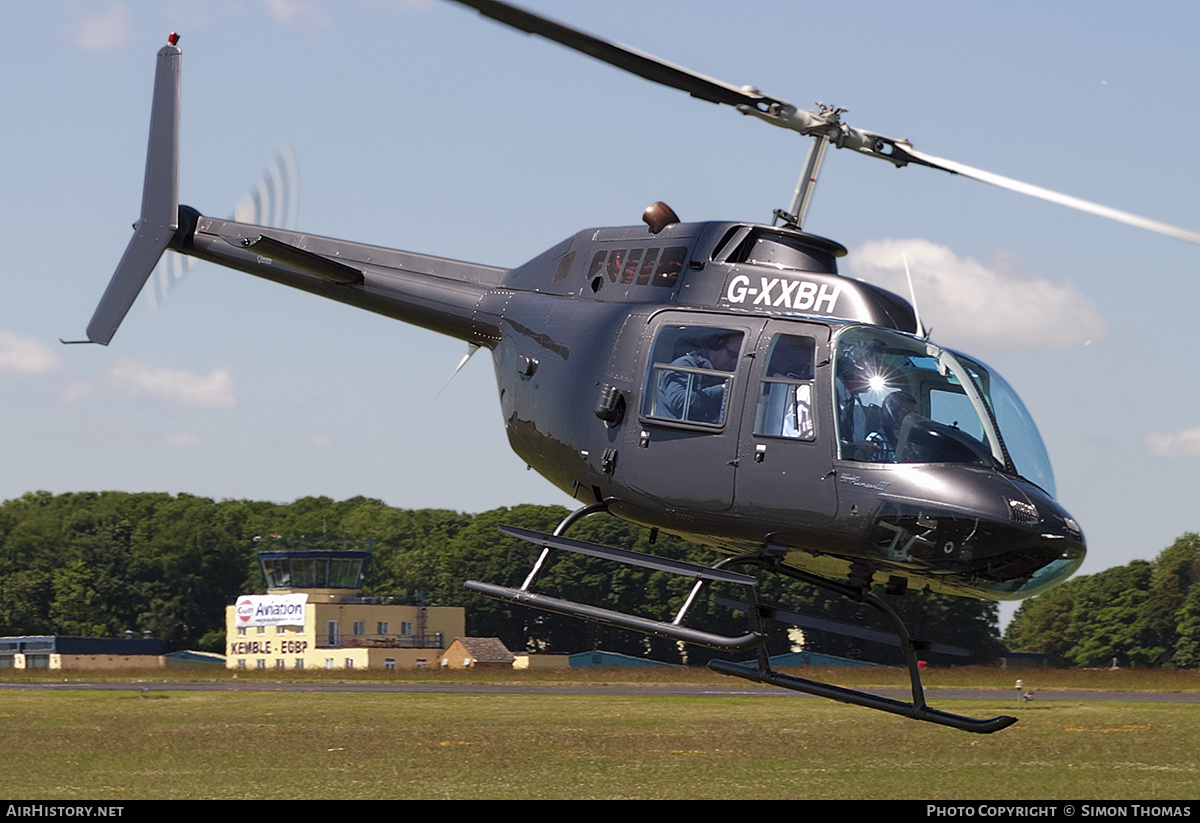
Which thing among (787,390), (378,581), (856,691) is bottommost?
(378,581)

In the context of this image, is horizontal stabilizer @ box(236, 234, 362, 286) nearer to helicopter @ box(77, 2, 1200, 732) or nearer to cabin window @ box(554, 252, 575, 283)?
helicopter @ box(77, 2, 1200, 732)

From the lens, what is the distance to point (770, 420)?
13.0 m

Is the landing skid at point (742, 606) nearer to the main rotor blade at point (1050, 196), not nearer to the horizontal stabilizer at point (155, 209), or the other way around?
the main rotor blade at point (1050, 196)

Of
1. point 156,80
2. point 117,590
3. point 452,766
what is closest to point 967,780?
point 452,766

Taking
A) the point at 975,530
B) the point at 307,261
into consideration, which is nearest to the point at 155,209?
the point at 307,261

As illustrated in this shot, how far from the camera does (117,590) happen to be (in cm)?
13638

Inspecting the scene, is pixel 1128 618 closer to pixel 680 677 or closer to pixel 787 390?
pixel 680 677

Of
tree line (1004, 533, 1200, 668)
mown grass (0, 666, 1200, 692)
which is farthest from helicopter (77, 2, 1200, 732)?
tree line (1004, 533, 1200, 668)

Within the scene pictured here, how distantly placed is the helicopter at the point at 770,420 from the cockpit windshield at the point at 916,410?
0.02m

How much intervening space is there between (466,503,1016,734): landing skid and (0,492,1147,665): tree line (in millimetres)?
73742

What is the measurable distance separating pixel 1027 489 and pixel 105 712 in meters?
50.6

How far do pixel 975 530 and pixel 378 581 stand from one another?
123430 millimetres

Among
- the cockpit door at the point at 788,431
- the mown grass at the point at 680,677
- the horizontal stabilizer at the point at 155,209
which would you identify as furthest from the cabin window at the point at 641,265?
the mown grass at the point at 680,677

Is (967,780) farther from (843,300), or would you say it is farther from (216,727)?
(216,727)
